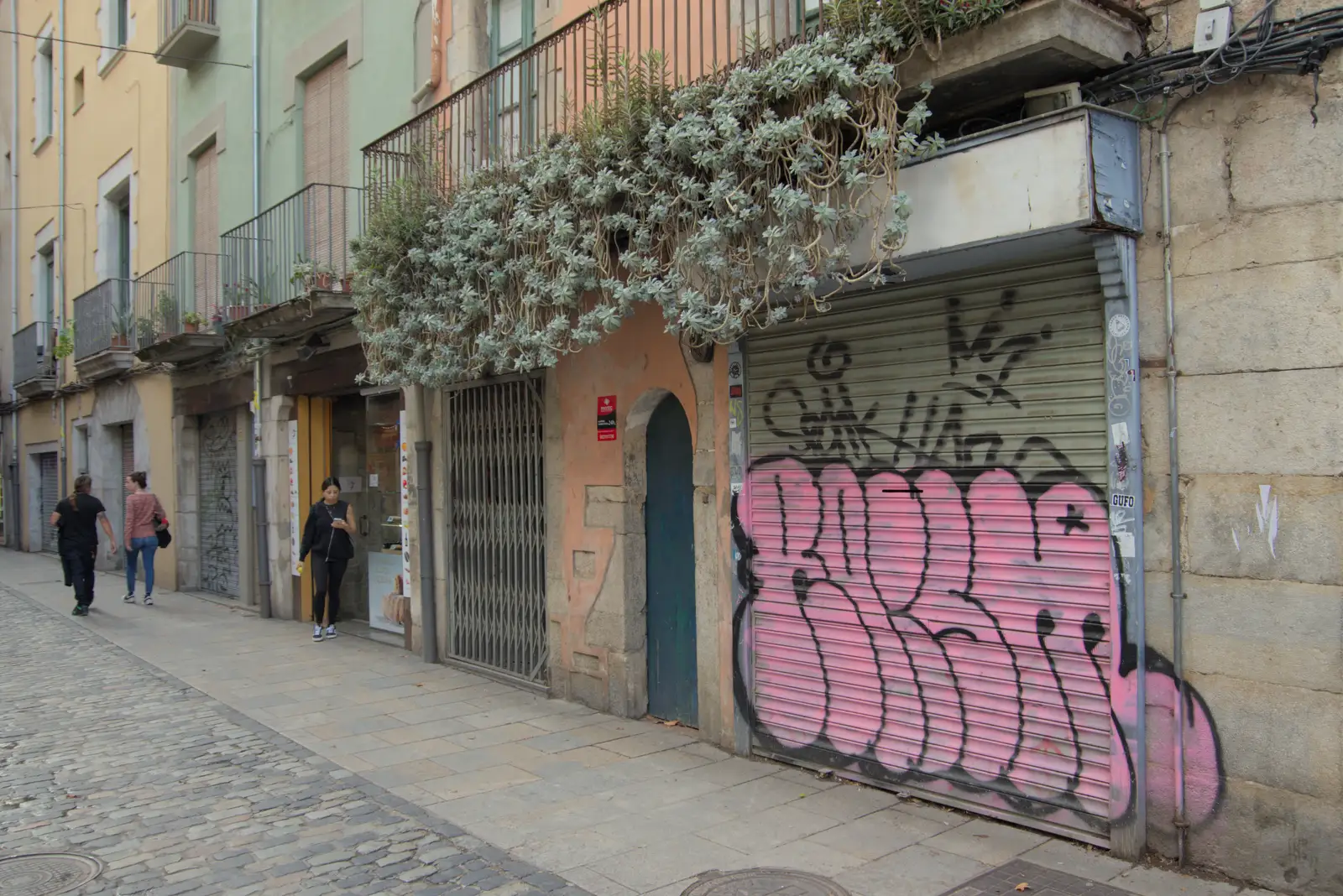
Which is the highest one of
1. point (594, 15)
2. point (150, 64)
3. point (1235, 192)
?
point (150, 64)

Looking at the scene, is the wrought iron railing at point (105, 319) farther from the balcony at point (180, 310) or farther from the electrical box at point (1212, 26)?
the electrical box at point (1212, 26)

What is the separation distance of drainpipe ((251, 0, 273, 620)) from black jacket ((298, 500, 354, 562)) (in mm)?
2046

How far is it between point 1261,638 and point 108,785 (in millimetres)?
6127

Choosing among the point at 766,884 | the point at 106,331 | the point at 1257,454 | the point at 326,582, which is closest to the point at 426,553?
the point at 326,582

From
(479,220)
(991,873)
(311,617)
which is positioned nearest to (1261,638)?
(991,873)

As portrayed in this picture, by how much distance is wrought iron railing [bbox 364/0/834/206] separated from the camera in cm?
566

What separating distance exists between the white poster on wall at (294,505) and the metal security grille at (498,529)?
374 cm

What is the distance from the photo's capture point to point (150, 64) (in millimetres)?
16172

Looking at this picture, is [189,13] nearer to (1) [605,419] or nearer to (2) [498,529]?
(2) [498,529]

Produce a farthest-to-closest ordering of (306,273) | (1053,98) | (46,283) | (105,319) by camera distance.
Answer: (46,283), (105,319), (306,273), (1053,98)

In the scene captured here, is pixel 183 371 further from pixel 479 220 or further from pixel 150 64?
pixel 479 220

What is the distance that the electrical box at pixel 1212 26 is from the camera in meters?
4.02

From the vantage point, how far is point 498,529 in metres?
8.52

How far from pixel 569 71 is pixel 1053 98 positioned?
12.7 feet
